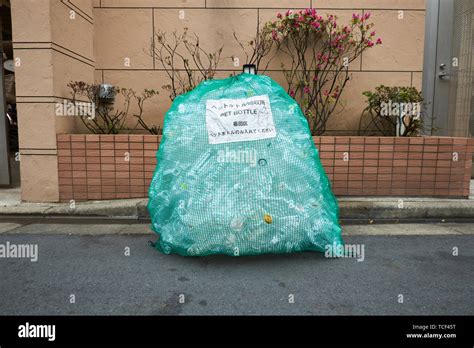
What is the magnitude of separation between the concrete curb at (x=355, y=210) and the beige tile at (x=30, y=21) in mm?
2049

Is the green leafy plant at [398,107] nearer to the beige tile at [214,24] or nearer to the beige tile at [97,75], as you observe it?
the beige tile at [214,24]

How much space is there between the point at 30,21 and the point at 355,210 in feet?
14.6

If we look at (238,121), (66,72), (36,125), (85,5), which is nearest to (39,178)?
(36,125)

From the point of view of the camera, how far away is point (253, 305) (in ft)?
6.87

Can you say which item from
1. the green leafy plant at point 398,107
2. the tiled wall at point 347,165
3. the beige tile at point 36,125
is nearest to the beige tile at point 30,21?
the beige tile at point 36,125

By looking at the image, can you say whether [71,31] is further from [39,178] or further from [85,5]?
[39,178]

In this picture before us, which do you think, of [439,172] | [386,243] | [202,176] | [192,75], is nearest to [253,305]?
[202,176]

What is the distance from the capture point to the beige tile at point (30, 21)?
3.98 m

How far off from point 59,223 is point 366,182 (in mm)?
3730

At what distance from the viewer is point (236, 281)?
2.41m

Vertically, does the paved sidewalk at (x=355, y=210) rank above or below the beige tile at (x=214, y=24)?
below

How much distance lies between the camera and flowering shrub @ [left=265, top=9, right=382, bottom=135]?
4715 mm

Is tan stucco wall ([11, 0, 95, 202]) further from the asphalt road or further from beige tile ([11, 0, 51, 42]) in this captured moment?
the asphalt road
